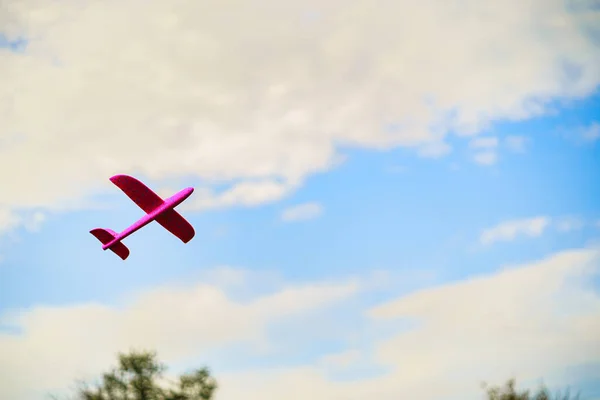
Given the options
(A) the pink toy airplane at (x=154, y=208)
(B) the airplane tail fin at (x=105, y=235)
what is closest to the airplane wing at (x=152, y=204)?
(A) the pink toy airplane at (x=154, y=208)

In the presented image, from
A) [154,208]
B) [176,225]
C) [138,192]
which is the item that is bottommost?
[176,225]

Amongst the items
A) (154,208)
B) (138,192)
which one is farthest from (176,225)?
(138,192)

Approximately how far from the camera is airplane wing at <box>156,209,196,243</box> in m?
17.0

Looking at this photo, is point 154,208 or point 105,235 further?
point 105,235

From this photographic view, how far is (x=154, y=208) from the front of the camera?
16.8m

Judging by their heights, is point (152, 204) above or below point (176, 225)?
above

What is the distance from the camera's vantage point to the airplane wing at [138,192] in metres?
16.2

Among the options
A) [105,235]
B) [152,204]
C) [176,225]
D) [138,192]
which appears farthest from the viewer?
[105,235]

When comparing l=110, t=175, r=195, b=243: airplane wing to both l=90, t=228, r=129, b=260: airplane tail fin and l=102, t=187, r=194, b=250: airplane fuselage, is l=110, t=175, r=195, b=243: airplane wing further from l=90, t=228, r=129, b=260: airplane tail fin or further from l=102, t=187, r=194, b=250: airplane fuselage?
l=90, t=228, r=129, b=260: airplane tail fin

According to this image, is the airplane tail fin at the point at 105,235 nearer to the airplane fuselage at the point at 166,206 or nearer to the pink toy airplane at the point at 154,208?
the pink toy airplane at the point at 154,208

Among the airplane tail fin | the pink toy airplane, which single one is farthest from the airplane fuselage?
the airplane tail fin

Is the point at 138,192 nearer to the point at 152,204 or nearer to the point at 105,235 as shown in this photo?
the point at 152,204

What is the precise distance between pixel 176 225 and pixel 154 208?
0.93m

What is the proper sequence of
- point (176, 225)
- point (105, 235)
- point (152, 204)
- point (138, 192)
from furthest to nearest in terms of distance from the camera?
1. point (105, 235)
2. point (176, 225)
3. point (152, 204)
4. point (138, 192)
